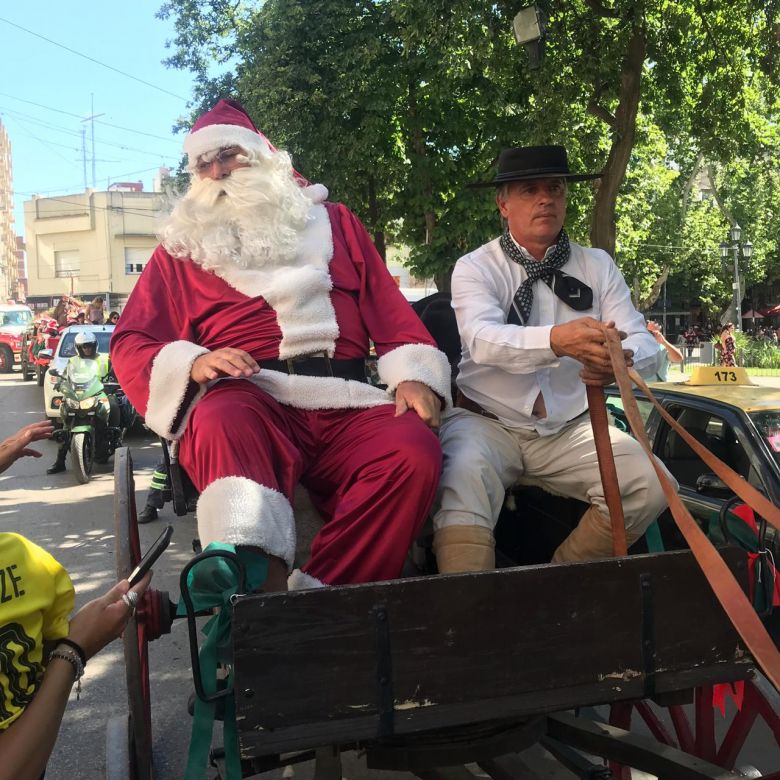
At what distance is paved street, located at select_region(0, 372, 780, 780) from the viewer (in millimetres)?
3400

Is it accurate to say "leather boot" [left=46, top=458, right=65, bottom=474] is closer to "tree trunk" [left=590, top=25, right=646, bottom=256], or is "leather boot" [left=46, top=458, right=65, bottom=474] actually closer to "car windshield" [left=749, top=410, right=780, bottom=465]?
"tree trunk" [left=590, top=25, right=646, bottom=256]

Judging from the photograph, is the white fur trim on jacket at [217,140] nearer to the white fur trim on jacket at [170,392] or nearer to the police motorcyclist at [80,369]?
the white fur trim on jacket at [170,392]

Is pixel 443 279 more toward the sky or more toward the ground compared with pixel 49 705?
more toward the sky

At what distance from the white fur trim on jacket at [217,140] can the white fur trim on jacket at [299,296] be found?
0.51 metres

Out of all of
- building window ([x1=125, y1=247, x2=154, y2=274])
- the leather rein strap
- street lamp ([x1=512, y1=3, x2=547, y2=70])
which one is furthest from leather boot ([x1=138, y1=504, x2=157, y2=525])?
building window ([x1=125, y1=247, x2=154, y2=274])

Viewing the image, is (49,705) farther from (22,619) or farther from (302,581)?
(302,581)

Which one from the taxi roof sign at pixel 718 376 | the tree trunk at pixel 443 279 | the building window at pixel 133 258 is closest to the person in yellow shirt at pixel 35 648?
the taxi roof sign at pixel 718 376

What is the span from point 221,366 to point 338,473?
0.48 metres

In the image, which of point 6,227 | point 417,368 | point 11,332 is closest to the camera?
point 417,368

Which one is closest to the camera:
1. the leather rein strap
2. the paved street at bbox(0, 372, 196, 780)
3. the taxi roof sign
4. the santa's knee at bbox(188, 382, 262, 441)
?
the leather rein strap

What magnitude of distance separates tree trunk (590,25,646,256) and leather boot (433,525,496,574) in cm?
699

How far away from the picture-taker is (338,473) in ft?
8.50

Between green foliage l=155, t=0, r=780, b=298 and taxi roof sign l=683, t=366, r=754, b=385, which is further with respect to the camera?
green foliage l=155, t=0, r=780, b=298

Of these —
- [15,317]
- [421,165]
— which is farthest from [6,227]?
[421,165]
